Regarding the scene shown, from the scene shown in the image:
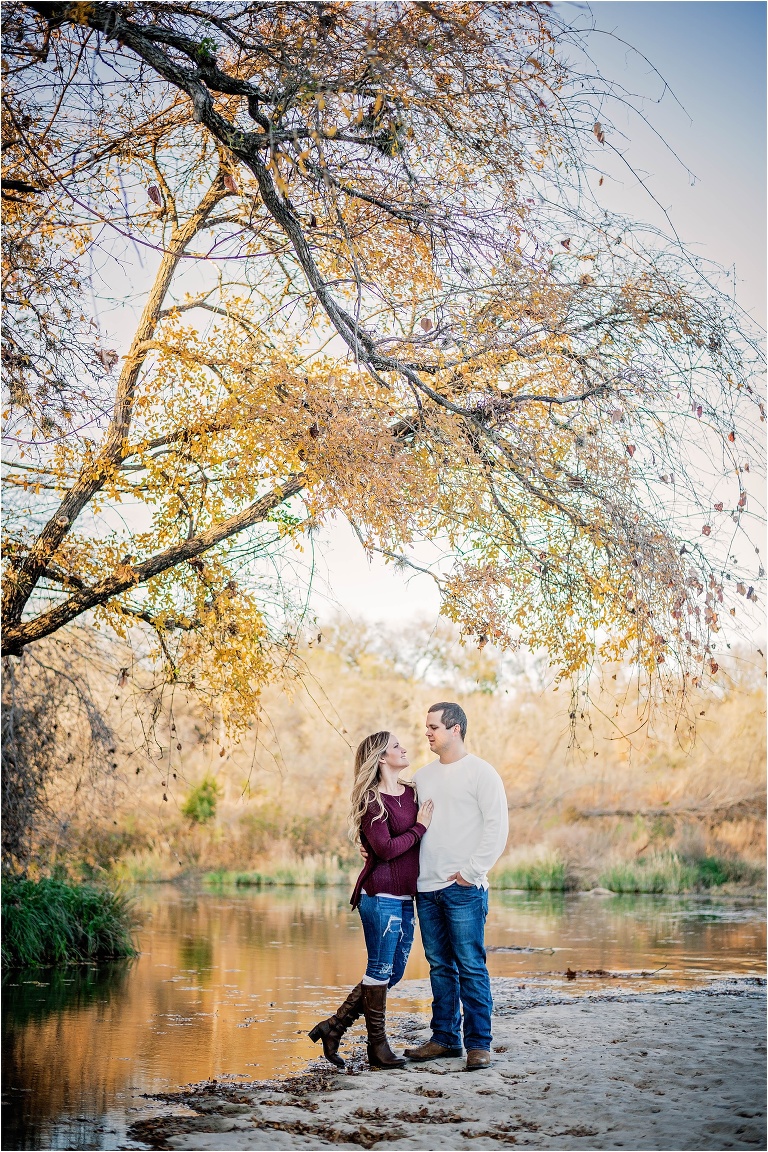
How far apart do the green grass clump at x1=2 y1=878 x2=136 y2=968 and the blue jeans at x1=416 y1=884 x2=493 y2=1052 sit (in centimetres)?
720

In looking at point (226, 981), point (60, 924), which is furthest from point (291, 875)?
point (226, 981)

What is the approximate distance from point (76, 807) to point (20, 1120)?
6.63 m

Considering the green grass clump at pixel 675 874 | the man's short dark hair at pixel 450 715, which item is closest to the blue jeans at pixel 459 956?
the man's short dark hair at pixel 450 715

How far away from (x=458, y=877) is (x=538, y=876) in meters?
18.2

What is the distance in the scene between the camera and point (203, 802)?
94.2ft

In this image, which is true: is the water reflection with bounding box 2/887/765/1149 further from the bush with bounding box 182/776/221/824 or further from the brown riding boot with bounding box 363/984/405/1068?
the bush with bounding box 182/776/221/824

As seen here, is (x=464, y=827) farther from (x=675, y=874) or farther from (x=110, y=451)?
(x=675, y=874)

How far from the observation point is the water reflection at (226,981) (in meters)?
6.80

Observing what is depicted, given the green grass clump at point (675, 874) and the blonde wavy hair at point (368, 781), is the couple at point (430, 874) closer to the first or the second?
the blonde wavy hair at point (368, 781)

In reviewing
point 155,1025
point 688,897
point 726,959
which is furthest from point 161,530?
point 688,897

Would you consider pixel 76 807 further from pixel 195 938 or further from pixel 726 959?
pixel 726 959

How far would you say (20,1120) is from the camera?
600 cm

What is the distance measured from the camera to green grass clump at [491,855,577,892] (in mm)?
23297

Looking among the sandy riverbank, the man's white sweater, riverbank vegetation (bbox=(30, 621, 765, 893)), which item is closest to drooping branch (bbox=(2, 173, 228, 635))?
the man's white sweater
